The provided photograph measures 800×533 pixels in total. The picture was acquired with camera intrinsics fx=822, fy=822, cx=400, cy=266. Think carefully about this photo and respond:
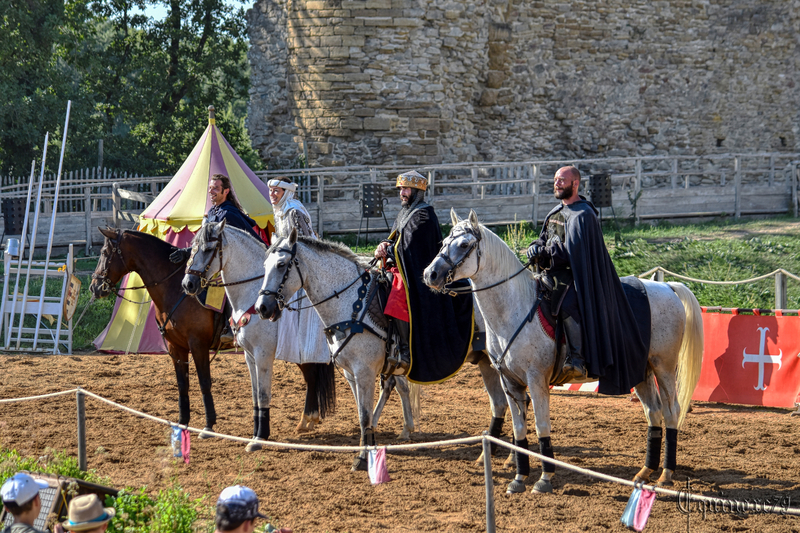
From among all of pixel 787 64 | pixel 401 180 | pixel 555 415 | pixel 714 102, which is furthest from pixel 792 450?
pixel 787 64

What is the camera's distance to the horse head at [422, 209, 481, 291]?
563 centimetres

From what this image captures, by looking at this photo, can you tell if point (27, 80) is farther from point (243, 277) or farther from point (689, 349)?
point (689, 349)

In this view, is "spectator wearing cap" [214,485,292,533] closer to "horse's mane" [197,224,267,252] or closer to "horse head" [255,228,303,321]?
"horse head" [255,228,303,321]

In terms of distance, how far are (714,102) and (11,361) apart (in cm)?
1946

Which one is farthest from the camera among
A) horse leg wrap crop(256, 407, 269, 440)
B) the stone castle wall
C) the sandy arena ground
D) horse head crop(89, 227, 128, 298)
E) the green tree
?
the green tree

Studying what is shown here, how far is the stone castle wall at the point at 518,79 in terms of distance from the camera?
18.4 meters

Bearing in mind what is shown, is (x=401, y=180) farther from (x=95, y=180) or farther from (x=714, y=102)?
(x=714, y=102)

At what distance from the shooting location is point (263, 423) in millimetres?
7258

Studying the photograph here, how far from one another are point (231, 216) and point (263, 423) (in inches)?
78.8

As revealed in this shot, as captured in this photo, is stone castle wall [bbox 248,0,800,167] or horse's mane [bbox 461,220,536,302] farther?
stone castle wall [bbox 248,0,800,167]

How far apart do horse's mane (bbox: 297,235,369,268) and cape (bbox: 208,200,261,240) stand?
4.15 feet

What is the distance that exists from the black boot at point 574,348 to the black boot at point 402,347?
1.39 metres

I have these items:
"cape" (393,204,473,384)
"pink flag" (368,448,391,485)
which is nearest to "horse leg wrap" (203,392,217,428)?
"cape" (393,204,473,384)

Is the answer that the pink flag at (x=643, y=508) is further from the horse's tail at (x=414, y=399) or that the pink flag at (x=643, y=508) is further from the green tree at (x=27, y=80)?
the green tree at (x=27, y=80)
